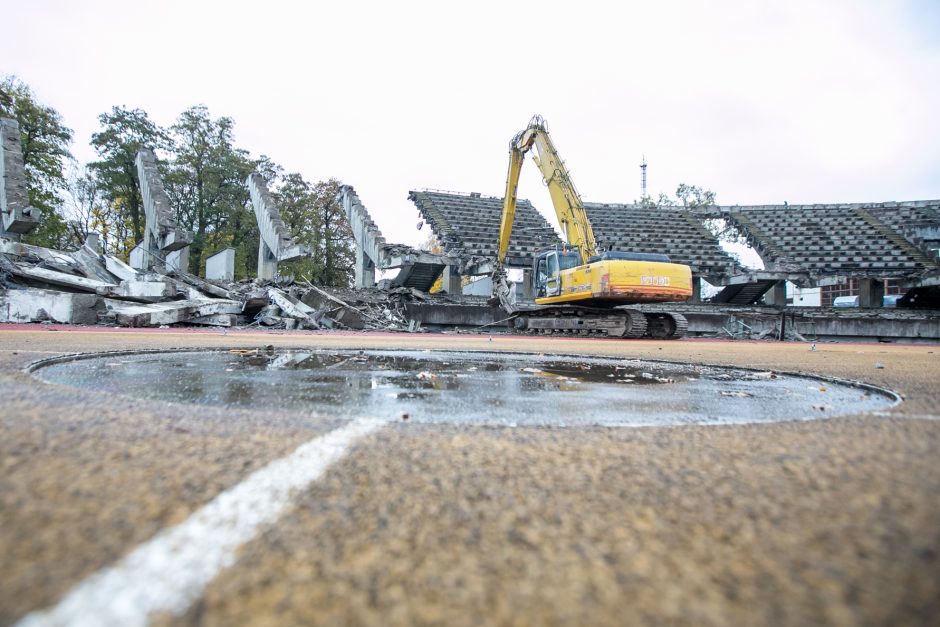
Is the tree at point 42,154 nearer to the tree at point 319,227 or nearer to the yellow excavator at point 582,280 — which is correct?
the tree at point 319,227

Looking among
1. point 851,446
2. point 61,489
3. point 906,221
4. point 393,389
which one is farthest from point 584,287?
point 906,221

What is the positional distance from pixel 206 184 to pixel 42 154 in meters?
9.78

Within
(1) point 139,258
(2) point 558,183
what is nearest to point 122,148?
(1) point 139,258

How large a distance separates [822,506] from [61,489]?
65.2 inches

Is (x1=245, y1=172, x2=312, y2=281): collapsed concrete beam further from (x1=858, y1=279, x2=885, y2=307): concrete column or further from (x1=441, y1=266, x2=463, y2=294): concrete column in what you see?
(x1=858, y1=279, x2=885, y2=307): concrete column

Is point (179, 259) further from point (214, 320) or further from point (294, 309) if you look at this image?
point (294, 309)

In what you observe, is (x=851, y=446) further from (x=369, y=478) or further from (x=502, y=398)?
(x=502, y=398)

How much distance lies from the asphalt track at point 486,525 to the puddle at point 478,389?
0.69 metres

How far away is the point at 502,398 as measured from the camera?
316 centimetres

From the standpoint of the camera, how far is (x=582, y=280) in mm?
15148

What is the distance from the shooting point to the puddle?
2.58 meters

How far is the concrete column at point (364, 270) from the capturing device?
27.0 meters

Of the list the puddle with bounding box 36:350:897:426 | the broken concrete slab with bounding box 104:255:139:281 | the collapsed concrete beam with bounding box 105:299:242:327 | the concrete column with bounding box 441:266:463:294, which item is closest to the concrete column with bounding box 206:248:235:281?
the broken concrete slab with bounding box 104:255:139:281

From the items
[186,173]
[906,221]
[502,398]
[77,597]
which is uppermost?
[186,173]
